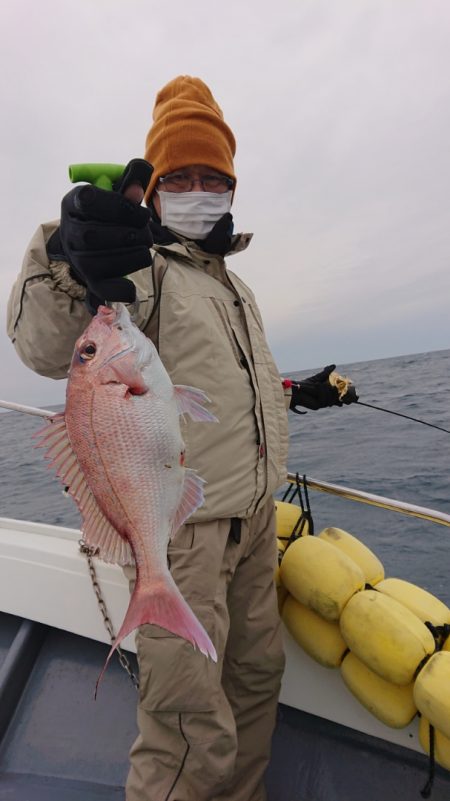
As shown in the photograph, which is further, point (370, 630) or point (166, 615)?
point (370, 630)

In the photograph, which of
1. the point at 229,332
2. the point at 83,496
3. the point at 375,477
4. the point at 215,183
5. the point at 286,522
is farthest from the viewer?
the point at 375,477

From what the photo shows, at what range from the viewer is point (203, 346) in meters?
1.82

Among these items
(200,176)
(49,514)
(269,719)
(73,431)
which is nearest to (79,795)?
(269,719)

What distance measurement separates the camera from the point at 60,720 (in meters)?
2.35

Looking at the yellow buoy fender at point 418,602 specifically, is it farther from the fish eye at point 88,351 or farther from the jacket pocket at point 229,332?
the fish eye at point 88,351

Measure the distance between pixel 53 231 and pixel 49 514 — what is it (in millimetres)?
6978

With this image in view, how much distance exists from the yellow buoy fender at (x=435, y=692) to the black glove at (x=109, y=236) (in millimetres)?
1727

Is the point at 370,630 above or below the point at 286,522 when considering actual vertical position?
below

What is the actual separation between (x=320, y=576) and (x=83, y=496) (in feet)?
4.29

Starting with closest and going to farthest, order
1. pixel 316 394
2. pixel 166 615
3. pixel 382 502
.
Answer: pixel 166 615 < pixel 382 502 < pixel 316 394

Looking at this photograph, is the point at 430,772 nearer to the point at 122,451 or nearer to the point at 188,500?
the point at 188,500

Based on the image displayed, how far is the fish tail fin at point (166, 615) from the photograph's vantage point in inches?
46.3

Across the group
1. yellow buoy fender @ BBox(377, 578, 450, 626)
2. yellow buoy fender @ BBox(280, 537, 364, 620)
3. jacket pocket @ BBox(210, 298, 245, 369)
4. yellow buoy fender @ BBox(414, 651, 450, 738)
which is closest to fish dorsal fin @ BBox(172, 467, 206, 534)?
jacket pocket @ BBox(210, 298, 245, 369)

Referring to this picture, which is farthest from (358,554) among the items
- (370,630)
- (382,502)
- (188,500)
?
(188,500)
